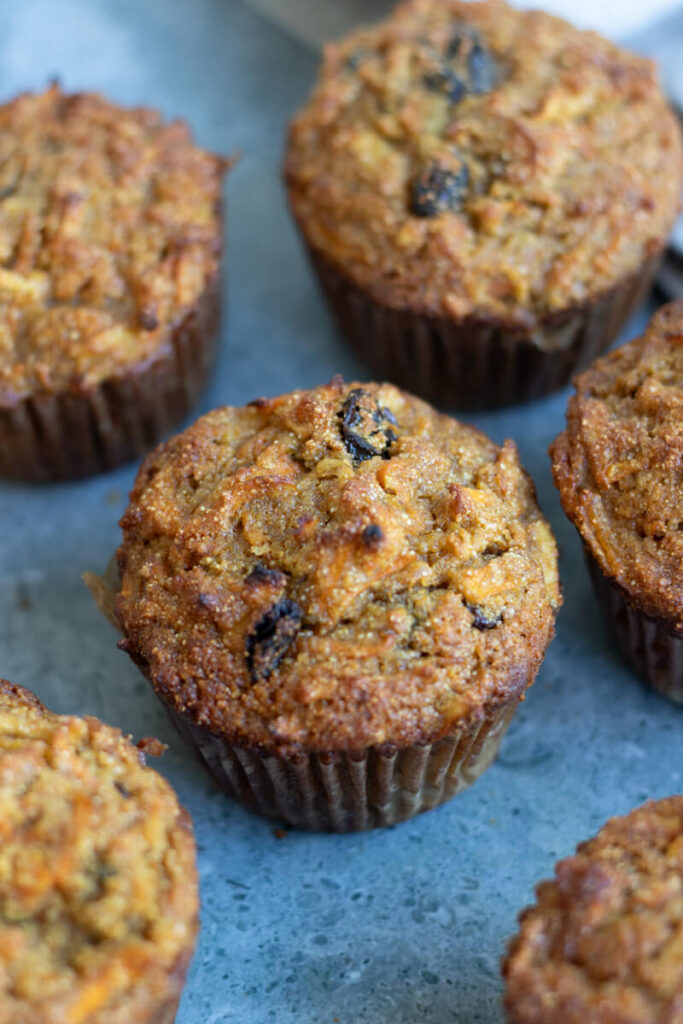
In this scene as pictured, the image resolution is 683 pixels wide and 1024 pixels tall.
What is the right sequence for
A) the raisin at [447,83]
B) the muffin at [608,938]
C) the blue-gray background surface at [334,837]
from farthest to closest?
the raisin at [447,83] → the blue-gray background surface at [334,837] → the muffin at [608,938]

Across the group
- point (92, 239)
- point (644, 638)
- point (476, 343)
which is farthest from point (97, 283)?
point (644, 638)

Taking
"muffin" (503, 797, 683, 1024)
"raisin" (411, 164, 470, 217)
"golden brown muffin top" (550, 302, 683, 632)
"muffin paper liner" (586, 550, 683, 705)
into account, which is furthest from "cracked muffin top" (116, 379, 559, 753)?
"raisin" (411, 164, 470, 217)

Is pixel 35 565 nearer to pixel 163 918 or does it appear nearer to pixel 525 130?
pixel 163 918

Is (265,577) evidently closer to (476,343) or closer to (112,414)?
(112,414)

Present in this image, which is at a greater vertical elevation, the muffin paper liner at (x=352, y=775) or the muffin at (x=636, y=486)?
the muffin at (x=636, y=486)

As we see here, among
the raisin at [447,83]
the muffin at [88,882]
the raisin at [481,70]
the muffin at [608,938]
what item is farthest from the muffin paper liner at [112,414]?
the muffin at [608,938]

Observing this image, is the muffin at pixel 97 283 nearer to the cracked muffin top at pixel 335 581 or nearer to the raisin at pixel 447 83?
the cracked muffin top at pixel 335 581
